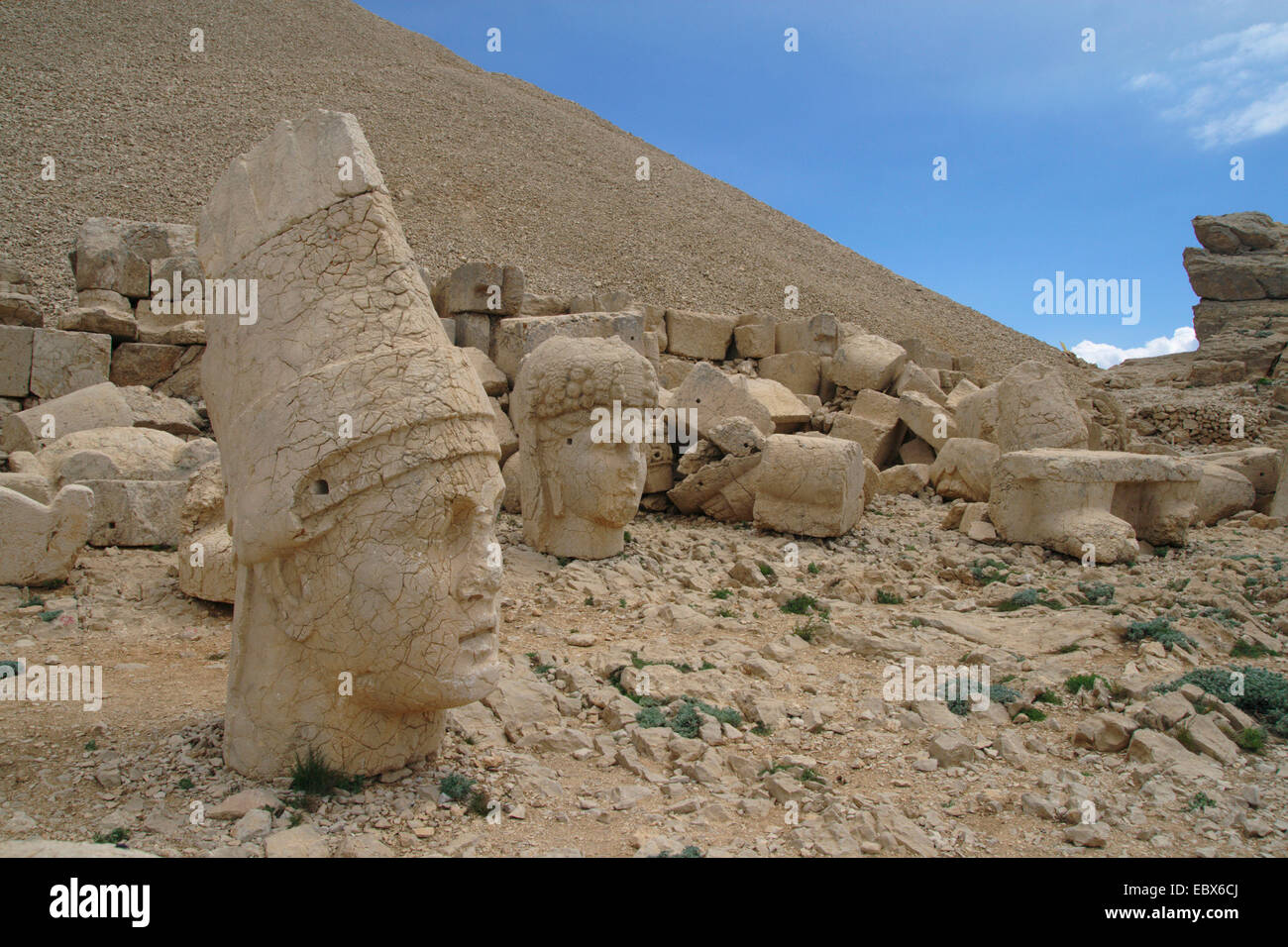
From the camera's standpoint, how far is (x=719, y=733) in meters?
3.40

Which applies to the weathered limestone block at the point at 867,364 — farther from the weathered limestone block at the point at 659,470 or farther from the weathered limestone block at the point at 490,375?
the weathered limestone block at the point at 490,375

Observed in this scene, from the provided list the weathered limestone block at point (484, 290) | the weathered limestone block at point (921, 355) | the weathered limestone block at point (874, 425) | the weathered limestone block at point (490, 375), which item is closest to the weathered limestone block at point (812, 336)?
the weathered limestone block at point (874, 425)

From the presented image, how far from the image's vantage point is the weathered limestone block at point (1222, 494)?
323 inches

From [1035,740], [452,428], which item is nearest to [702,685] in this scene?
[1035,740]

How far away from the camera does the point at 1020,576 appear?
605 centimetres

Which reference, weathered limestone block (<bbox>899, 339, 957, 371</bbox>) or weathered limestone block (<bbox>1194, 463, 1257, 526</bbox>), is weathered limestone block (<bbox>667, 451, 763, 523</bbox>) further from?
weathered limestone block (<bbox>899, 339, 957, 371</bbox>)

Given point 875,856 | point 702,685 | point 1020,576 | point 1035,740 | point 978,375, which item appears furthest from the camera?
point 978,375

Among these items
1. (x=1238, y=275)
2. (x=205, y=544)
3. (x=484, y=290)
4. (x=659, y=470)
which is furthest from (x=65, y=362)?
(x=1238, y=275)

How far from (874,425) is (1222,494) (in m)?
3.33

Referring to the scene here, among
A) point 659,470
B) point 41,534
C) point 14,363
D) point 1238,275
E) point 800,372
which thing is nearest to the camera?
point 41,534

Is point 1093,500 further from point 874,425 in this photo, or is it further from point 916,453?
point 916,453
